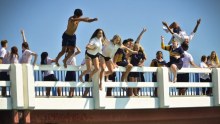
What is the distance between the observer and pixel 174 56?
84.7ft

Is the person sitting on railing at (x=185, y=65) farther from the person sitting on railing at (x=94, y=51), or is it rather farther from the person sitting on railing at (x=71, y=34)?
the person sitting on railing at (x=71, y=34)

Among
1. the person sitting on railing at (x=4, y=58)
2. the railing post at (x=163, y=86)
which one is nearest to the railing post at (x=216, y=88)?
the railing post at (x=163, y=86)

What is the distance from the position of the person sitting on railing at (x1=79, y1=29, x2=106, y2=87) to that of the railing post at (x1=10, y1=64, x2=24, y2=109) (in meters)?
2.11

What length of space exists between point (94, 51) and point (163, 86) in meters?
3.01

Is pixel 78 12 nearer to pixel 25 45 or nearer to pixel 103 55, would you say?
pixel 103 55

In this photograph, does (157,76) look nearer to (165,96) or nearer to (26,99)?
(165,96)

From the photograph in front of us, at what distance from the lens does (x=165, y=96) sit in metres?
25.4

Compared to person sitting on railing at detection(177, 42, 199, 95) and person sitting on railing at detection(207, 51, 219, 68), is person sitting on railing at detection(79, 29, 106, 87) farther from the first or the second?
person sitting on railing at detection(207, 51, 219, 68)

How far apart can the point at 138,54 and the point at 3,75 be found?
179 inches

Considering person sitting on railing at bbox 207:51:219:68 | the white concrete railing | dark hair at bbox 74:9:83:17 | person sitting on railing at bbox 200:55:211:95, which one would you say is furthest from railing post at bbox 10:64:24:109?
person sitting on railing at bbox 207:51:219:68

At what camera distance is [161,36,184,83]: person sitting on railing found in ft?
84.3

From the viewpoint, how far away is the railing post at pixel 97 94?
23.8m

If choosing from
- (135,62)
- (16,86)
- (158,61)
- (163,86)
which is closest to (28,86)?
(16,86)

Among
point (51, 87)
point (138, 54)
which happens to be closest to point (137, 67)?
point (138, 54)
